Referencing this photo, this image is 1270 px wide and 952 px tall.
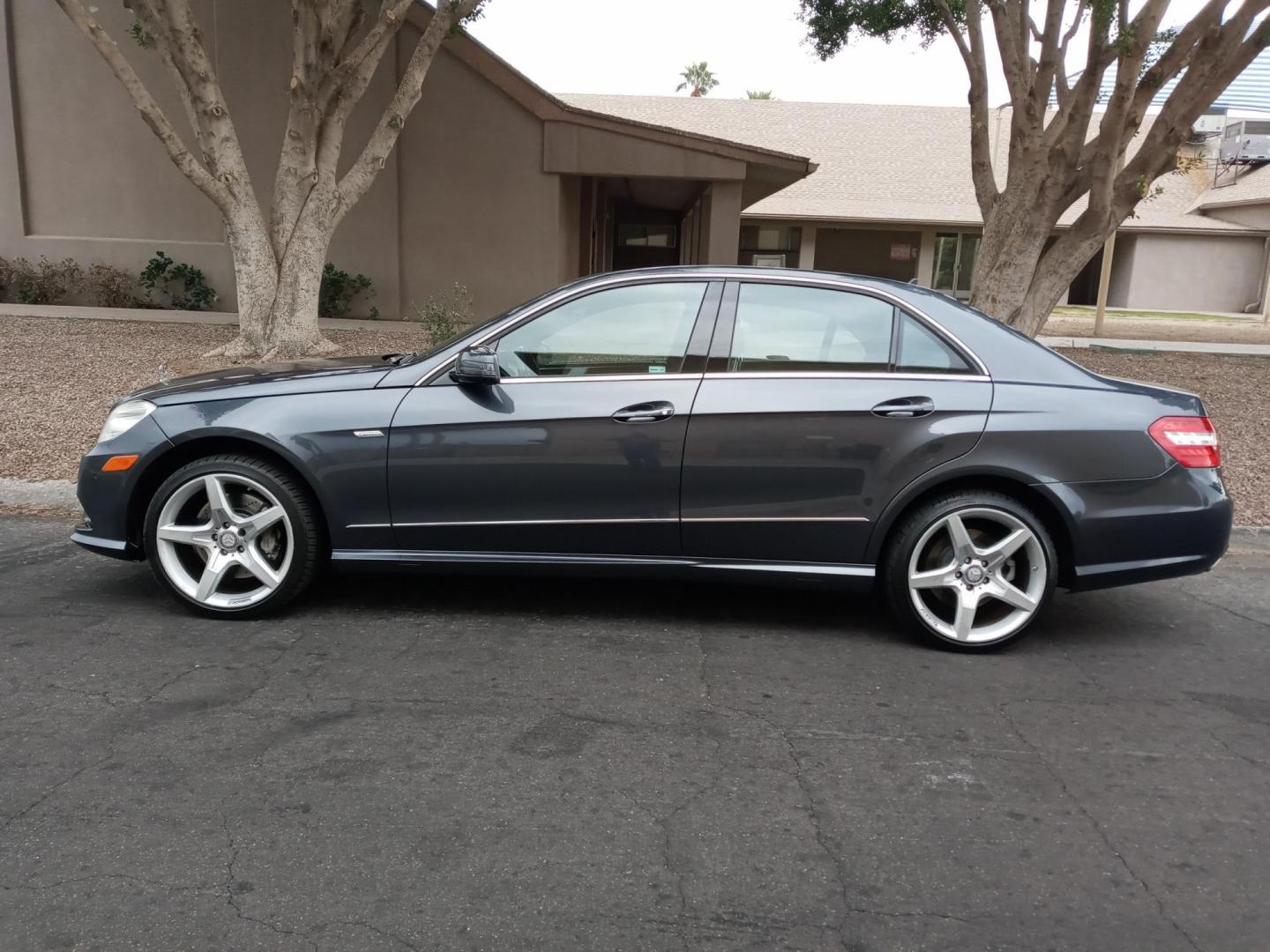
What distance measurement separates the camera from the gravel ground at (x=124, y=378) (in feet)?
25.6

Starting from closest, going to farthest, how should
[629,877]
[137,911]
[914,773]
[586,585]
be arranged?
[137,911]
[629,877]
[914,773]
[586,585]

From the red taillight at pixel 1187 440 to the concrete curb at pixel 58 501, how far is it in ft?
7.77

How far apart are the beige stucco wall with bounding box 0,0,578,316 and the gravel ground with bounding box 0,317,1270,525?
1.98 metres

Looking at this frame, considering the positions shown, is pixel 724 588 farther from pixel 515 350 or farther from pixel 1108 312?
pixel 1108 312

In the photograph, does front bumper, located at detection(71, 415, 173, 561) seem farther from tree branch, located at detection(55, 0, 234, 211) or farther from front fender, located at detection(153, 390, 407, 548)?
tree branch, located at detection(55, 0, 234, 211)

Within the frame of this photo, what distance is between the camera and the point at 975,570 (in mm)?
4441

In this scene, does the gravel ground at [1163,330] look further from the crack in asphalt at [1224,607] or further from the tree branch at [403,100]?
the crack in asphalt at [1224,607]

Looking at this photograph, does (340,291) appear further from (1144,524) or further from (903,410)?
(1144,524)

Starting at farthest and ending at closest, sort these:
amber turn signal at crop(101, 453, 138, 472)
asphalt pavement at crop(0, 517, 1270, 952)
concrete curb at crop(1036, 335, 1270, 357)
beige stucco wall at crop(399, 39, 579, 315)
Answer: beige stucco wall at crop(399, 39, 579, 315) < concrete curb at crop(1036, 335, 1270, 357) < amber turn signal at crop(101, 453, 138, 472) < asphalt pavement at crop(0, 517, 1270, 952)

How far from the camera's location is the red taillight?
14.5 ft

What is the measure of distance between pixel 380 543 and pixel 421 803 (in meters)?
1.73

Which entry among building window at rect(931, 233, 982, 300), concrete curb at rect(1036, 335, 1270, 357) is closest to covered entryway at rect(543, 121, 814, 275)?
concrete curb at rect(1036, 335, 1270, 357)

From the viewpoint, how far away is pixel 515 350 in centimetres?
464

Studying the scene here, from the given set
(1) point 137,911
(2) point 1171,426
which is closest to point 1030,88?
(2) point 1171,426
